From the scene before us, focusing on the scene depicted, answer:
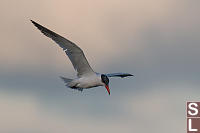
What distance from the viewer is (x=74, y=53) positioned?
2542 inches

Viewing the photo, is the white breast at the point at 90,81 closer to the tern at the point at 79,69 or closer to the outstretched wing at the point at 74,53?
the tern at the point at 79,69

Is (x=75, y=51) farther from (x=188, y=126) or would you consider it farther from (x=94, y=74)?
(x=188, y=126)

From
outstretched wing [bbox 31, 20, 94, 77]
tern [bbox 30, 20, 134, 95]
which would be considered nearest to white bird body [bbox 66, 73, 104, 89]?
tern [bbox 30, 20, 134, 95]

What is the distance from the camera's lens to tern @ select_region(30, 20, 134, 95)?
63750mm

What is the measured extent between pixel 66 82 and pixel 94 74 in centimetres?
190

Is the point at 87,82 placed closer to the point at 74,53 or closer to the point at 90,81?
the point at 90,81

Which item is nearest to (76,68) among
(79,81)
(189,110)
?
(79,81)

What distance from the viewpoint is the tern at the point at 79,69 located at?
63.8m

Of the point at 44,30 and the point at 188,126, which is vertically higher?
the point at 44,30


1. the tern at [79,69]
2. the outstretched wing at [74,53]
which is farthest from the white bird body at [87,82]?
the outstretched wing at [74,53]

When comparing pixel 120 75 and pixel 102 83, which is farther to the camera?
pixel 120 75

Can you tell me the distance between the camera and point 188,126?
2483 inches

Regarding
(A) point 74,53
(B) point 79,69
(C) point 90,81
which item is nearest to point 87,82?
(C) point 90,81

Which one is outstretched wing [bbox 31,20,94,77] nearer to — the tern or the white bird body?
the tern
